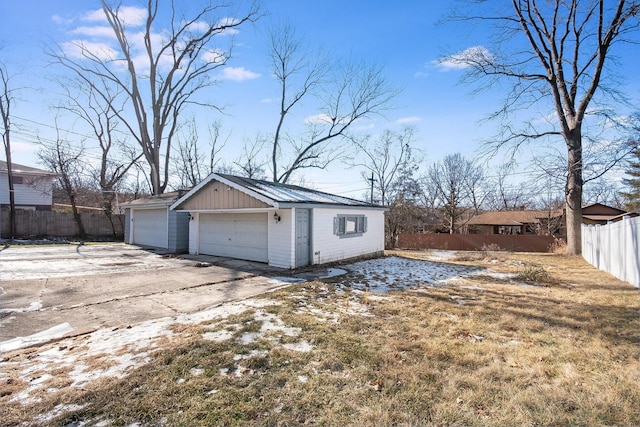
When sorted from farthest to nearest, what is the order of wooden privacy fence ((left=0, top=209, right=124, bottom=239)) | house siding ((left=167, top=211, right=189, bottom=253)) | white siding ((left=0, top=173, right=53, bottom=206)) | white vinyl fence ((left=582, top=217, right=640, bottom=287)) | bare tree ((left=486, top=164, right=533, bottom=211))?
bare tree ((left=486, top=164, right=533, bottom=211))
white siding ((left=0, top=173, right=53, bottom=206))
wooden privacy fence ((left=0, top=209, right=124, bottom=239))
house siding ((left=167, top=211, right=189, bottom=253))
white vinyl fence ((left=582, top=217, right=640, bottom=287))

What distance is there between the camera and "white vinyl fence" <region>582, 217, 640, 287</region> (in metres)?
6.64

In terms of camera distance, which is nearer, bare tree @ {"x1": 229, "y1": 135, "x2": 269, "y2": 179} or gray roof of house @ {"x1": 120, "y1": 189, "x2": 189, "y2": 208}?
gray roof of house @ {"x1": 120, "y1": 189, "x2": 189, "y2": 208}

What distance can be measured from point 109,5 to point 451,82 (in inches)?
832

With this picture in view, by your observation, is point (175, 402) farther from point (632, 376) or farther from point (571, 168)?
point (571, 168)

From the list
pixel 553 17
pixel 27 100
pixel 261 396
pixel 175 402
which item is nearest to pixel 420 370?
pixel 261 396

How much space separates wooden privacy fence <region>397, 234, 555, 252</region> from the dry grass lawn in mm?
16959

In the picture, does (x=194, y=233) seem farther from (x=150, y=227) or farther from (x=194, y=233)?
(x=150, y=227)

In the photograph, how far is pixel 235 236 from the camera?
11.8 meters

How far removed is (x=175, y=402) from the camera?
257cm

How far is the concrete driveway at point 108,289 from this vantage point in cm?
486

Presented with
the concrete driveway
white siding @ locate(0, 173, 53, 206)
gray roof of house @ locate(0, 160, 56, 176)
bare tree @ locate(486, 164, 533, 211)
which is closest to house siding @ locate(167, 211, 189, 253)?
the concrete driveway

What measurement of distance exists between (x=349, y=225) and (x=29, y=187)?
26.4 metres

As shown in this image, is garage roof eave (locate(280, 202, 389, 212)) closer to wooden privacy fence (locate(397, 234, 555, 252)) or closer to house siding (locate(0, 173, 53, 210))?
wooden privacy fence (locate(397, 234, 555, 252))

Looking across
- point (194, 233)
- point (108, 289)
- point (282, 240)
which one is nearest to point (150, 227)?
point (194, 233)
